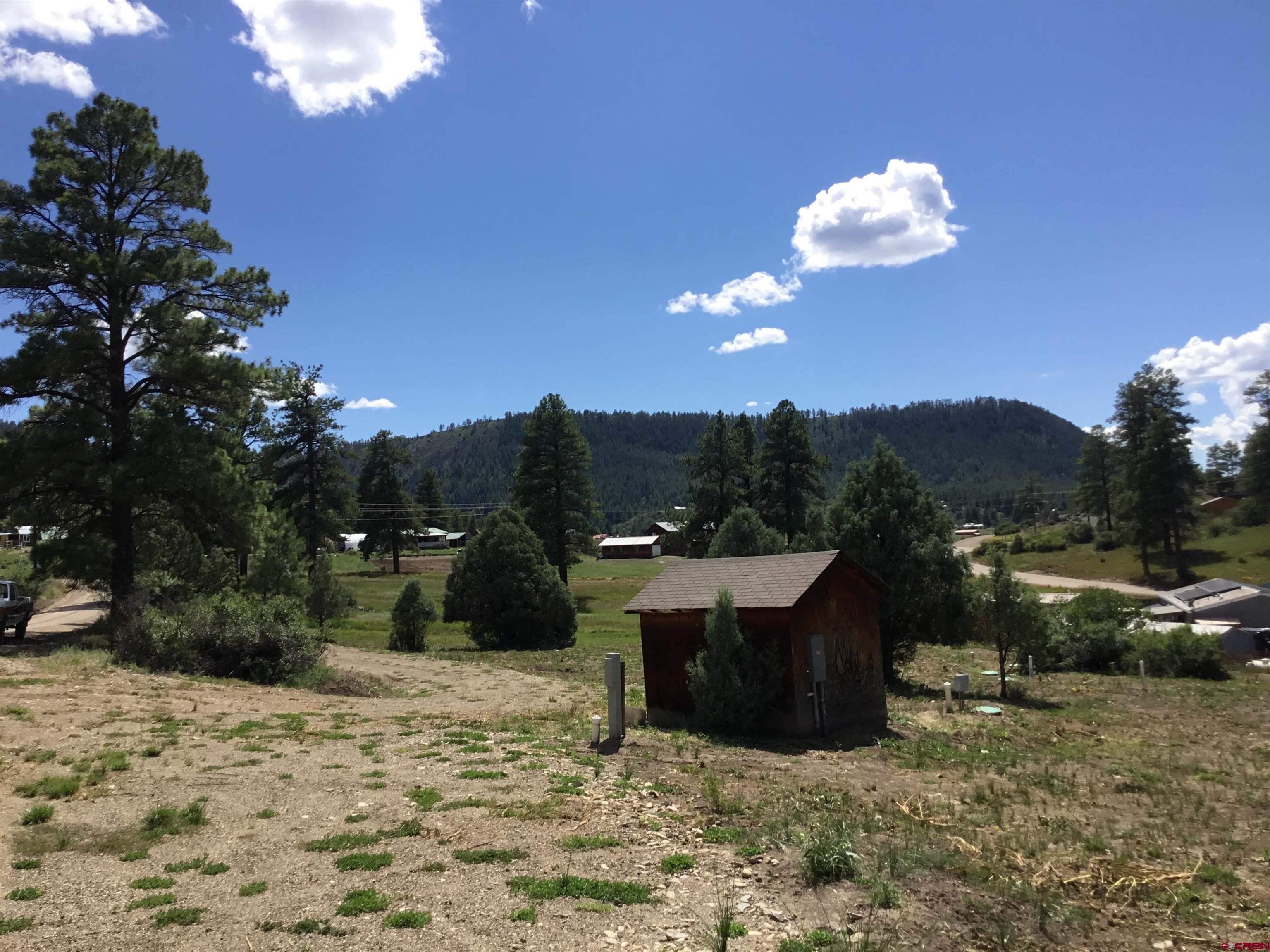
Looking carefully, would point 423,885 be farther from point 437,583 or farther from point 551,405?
point 437,583

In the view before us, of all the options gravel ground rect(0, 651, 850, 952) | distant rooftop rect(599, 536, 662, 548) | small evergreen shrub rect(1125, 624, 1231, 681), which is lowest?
small evergreen shrub rect(1125, 624, 1231, 681)

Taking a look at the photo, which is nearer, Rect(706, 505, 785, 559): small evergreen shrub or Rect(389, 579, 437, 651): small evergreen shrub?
Rect(389, 579, 437, 651): small evergreen shrub

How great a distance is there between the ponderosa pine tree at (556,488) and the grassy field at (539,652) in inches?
176

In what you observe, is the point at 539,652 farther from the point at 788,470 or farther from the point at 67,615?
the point at 788,470

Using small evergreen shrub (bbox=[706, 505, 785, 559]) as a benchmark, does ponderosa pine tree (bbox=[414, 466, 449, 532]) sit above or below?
above

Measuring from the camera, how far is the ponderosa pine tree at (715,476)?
54.9 meters

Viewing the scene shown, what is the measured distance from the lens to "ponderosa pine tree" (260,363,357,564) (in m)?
52.7

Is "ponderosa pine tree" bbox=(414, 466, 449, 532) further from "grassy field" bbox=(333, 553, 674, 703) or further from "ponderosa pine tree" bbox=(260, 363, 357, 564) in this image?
"ponderosa pine tree" bbox=(260, 363, 357, 564)

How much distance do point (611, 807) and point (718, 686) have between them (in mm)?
6043

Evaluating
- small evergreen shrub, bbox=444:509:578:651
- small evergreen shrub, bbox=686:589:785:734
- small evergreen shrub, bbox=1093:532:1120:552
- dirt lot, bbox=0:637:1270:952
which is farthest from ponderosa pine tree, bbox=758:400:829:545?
small evergreen shrub, bbox=1093:532:1120:552

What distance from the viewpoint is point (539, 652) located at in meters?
31.9

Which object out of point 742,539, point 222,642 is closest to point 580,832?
point 222,642

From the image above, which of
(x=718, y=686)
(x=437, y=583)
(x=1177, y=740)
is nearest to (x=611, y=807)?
(x=718, y=686)

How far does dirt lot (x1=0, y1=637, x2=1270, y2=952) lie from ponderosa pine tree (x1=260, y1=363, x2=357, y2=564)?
3775cm
